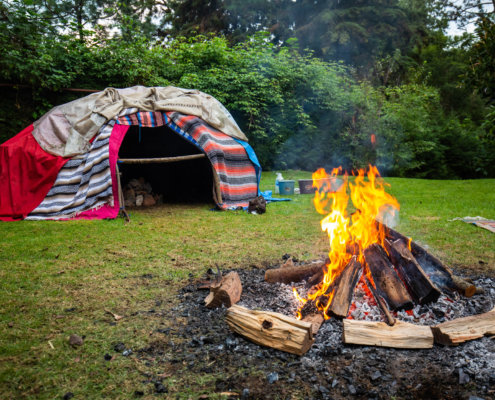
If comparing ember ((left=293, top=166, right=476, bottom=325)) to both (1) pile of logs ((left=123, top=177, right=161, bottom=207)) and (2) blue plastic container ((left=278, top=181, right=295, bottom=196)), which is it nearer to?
(2) blue plastic container ((left=278, top=181, right=295, bottom=196))

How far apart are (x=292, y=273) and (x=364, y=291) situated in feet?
2.19

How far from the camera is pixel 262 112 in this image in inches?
530

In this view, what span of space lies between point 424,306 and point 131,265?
3.05m

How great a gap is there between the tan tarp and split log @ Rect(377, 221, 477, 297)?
5805 mm

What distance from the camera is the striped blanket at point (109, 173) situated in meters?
6.82

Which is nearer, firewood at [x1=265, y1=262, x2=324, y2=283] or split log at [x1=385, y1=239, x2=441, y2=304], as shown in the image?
split log at [x1=385, y1=239, x2=441, y2=304]

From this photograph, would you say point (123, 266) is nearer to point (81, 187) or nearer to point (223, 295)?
point (223, 295)

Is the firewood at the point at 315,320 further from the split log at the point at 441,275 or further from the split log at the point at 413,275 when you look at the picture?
the split log at the point at 441,275

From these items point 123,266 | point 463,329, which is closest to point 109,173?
point 123,266

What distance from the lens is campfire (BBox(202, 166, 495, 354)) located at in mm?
2336

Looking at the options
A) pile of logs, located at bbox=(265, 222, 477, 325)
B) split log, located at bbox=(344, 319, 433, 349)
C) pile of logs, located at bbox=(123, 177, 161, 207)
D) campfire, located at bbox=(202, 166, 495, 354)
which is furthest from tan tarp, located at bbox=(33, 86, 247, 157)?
split log, located at bbox=(344, 319, 433, 349)

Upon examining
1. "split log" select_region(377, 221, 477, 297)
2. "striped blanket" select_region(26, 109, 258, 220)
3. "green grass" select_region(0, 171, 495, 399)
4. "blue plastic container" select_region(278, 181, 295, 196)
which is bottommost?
"green grass" select_region(0, 171, 495, 399)

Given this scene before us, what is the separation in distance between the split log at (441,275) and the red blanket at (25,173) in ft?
21.4

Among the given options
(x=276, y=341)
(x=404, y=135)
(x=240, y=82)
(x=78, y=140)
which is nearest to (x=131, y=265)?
(x=276, y=341)
